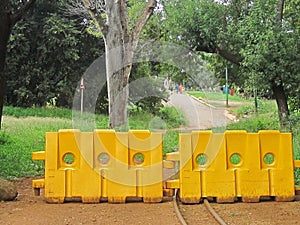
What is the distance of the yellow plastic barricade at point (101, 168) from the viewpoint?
732 cm

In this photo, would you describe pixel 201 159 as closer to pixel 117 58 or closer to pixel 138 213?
pixel 138 213

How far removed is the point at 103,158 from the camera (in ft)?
25.8

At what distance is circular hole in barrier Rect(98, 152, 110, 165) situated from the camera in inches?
295

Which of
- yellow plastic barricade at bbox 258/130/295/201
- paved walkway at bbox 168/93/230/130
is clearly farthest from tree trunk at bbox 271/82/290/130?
yellow plastic barricade at bbox 258/130/295/201

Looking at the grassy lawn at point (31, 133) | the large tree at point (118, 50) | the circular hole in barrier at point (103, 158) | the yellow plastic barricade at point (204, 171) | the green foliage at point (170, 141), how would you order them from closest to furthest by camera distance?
the yellow plastic barricade at point (204, 171), the circular hole in barrier at point (103, 158), the grassy lawn at point (31, 133), the green foliage at point (170, 141), the large tree at point (118, 50)

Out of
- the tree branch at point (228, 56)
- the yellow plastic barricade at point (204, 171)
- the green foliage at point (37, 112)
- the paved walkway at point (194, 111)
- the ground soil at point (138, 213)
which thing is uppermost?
the tree branch at point (228, 56)

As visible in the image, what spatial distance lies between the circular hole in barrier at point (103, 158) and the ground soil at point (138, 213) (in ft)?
2.26

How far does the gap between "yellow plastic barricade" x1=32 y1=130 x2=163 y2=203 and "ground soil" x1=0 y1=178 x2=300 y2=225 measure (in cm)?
18

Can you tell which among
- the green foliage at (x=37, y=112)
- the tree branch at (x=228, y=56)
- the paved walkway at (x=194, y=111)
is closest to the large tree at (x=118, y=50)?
the paved walkway at (x=194, y=111)

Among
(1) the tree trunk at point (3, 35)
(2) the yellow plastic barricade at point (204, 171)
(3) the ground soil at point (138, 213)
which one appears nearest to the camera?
(3) the ground soil at point (138, 213)

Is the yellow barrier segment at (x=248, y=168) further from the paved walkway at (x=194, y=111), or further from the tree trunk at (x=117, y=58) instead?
the tree trunk at (x=117, y=58)

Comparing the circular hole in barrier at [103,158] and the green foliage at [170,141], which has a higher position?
the green foliage at [170,141]

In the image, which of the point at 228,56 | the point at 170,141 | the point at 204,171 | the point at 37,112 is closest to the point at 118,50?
the point at 170,141

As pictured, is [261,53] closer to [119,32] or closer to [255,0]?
[255,0]
